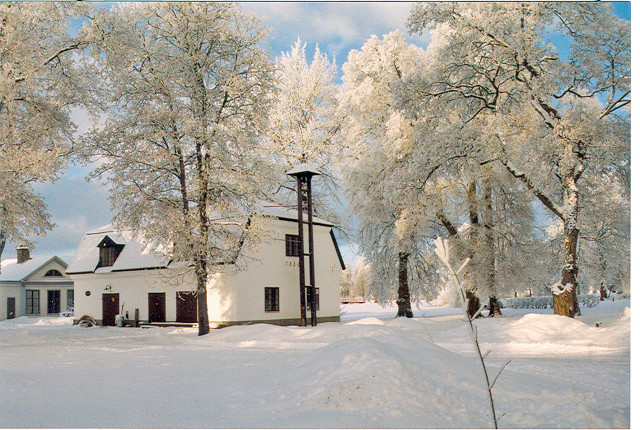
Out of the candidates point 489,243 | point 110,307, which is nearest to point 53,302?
point 110,307

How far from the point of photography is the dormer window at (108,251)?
97.1 feet

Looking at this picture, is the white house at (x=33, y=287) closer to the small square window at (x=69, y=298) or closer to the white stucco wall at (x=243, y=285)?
the small square window at (x=69, y=298)

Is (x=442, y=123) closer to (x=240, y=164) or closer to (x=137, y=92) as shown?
(x=240, y=164)

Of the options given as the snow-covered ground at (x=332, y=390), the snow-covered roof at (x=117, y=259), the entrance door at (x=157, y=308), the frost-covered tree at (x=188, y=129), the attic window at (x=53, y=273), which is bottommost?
the entrance door at (x=157, y=308)

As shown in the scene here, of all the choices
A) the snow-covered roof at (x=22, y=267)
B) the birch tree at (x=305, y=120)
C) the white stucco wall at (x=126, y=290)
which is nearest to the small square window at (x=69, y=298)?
the snow-covered roof at (x=22, y=267)

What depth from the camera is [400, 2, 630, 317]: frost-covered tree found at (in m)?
13.7

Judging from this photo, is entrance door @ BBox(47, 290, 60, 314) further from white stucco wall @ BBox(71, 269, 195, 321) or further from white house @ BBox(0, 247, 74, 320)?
white stucco wall @ BBox(71, 269, 195, 321)

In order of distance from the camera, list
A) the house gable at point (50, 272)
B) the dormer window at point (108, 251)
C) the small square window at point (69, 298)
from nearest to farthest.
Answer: the dormer window at point (108, 251), the house gable at point (50, 272), the small square window at point (69, 298)

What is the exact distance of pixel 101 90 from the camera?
18812mm

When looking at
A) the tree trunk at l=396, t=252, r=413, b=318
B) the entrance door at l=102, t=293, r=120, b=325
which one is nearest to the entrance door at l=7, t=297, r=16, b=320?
the entrance door at l=102, t=293, r=120, b=325

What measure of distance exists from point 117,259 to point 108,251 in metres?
1.41

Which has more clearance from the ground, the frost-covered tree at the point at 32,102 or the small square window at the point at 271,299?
the frost-covered tree at the point at 32,102

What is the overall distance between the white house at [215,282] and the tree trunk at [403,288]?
370 cm

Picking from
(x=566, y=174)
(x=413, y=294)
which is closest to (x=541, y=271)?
(x=413, y=294)
